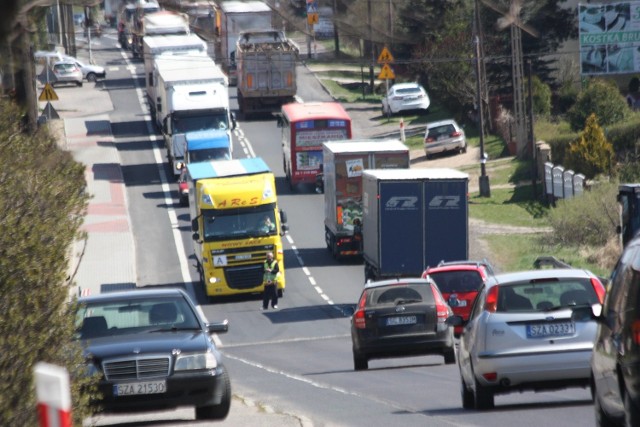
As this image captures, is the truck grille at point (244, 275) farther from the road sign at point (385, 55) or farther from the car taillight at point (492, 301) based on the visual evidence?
the road sign at point (385, 55)

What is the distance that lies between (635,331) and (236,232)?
26.6 meters

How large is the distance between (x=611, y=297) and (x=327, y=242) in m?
32.1

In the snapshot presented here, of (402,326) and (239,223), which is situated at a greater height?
(402,326)

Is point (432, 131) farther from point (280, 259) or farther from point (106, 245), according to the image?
point (280, 259)

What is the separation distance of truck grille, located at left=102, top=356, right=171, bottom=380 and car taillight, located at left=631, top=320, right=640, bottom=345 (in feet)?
19.4

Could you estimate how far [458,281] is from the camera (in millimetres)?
25844

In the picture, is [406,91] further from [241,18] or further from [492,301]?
[241,18]

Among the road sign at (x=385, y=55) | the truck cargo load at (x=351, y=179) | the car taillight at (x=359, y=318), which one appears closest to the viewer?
the road sign at (x=385, y=55)

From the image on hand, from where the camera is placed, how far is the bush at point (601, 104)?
2114 inches

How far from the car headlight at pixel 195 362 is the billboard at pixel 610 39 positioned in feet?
140

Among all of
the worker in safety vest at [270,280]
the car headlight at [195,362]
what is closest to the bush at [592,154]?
the worker in safety vest at [270,280]

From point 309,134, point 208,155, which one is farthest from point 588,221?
point 208,155

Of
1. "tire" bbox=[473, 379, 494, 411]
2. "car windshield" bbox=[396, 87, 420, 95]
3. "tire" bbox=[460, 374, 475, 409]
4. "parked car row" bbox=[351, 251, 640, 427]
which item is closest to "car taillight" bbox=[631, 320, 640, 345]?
"parked car row" bbox=[351, 251, 640, 427]

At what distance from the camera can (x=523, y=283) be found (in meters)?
13.9
